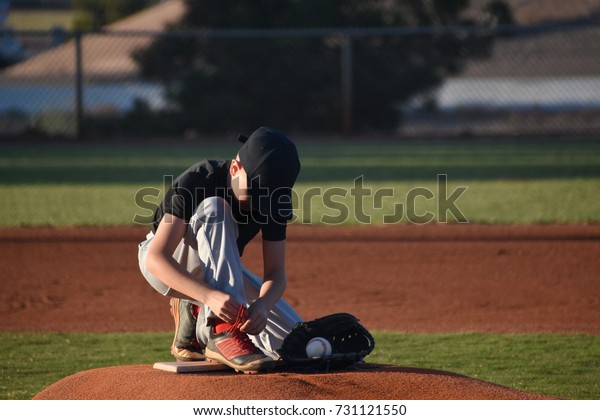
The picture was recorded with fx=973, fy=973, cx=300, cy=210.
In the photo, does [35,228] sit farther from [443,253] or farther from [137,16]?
[137,16]

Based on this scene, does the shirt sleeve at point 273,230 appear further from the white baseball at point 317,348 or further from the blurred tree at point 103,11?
the blurred tree at point 103,11

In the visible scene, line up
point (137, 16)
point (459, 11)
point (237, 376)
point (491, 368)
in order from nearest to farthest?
point (237, 376) < point (491, 368) < point (459, 11) < point (137, 16)

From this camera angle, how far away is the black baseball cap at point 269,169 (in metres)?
4.38

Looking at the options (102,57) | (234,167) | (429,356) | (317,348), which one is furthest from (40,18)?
(317,348)

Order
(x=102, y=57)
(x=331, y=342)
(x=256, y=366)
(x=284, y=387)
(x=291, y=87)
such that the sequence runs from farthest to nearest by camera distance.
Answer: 1. (x=102, y=57)
2. (x=291, y=87)
3. (x=331, y=342)
4. (x=256, y=366)
5. (x=284, y=387)

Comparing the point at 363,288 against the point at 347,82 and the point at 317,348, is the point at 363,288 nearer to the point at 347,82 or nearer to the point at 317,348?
the point at 317,348

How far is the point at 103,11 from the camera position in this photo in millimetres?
43281

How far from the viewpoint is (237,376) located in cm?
429

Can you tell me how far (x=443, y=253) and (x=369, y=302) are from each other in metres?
1.98

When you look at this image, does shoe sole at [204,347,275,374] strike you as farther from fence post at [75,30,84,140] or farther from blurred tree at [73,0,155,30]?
blurred tree at [73,0,155,30]

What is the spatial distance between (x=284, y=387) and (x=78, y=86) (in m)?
16.5

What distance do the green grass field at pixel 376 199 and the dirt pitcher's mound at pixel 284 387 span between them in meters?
0.89

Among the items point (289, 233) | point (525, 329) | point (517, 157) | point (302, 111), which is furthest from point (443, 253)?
point (302, 111)

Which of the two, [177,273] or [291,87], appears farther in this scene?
[291,87]
